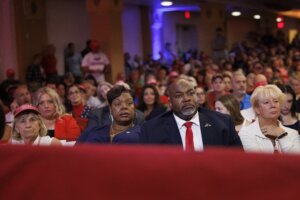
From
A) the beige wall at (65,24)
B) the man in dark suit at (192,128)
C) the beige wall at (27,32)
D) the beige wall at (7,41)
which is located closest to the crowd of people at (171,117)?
the man in dark suit at (192,128)

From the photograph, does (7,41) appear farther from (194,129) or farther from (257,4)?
(257,4)

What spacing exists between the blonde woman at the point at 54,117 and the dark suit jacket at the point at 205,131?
5.56 ft

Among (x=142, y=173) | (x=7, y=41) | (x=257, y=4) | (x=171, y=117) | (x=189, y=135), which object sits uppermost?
(x=257, y=4)

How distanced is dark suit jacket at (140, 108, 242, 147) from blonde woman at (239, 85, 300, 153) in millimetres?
228

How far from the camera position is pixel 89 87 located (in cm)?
940

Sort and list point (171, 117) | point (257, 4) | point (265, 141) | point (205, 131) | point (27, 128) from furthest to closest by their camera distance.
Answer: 1. point (257, 4)
2. point (27, 128)
3. point (265, 141)
4. point (171, 117)
5. point (205, 131)

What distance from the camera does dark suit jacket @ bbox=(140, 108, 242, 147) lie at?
3.82 m

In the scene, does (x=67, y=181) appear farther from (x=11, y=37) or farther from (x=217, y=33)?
(x=217, y=33)

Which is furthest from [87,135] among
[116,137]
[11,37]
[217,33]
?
[217,33]

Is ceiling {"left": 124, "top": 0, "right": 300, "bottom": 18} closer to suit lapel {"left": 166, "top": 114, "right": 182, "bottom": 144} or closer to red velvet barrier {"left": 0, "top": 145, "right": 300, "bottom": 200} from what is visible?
suit lapel {"left": 166, "top": 114, "right": 182, "bottom": 144}

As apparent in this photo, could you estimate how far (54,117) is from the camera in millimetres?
5918

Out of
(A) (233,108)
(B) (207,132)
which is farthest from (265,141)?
(A) (233,108)

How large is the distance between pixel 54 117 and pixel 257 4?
1981 centimetres

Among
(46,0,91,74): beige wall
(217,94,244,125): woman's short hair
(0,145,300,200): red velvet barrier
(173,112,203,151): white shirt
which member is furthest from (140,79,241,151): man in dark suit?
(46,0,91,74): beige wall
